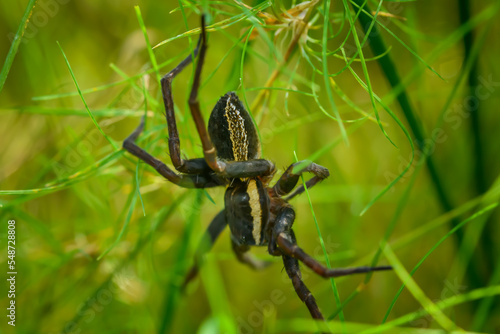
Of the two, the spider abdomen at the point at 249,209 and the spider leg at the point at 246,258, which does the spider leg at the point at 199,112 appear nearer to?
the spider abdomen at the point at 249,209

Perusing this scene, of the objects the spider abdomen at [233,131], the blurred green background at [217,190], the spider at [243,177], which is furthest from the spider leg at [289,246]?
the blurred green background at [217,190]

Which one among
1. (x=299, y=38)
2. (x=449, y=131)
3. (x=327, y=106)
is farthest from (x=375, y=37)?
(x=449, y=131)

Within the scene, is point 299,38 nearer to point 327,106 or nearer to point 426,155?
point 426,155

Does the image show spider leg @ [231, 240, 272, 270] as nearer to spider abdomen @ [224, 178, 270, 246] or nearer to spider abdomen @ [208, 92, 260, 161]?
spider abdomen @ [224, 178, 270, 246]

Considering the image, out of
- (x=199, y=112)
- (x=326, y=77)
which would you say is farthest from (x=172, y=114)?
(x=326, y=77)

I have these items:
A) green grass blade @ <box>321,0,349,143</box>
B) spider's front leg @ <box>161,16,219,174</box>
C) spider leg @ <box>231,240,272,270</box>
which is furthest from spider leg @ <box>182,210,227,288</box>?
green grass blade @ <box>321,0,349,143</box>
